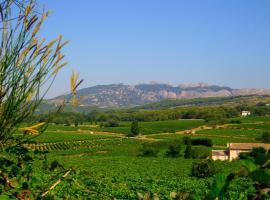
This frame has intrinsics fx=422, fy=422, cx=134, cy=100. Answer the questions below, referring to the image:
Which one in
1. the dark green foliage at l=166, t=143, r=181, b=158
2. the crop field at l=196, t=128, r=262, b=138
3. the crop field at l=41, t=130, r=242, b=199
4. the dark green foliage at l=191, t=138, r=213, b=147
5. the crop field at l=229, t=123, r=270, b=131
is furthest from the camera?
the crop field at l=229, t=123, r=270, b=131

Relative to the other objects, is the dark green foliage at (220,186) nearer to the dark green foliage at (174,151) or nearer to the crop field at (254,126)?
the dark green foliage at (174,151)

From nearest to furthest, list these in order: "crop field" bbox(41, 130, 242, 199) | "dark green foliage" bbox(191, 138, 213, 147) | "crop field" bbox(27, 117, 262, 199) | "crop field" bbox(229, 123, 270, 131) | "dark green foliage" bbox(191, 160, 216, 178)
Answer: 1. "crop field" bbox(41, 130, 242, 199)
2. "crop field" bbox(27, 117, 262, 199)
3. "dark green foliage" bbox(191, 160, 216, 178)
4. "dark green foliage" bbox(191, 138, 213, 147)
5. "crop field" bbox(229, 123, 270, 131)

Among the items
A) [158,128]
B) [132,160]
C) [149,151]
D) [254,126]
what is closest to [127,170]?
[132,160]

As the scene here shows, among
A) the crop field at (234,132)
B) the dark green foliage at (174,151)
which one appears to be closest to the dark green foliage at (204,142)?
the dark green foliage at (174,151)

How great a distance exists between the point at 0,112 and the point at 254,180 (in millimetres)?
1608

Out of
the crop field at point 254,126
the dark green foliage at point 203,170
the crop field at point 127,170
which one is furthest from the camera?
the crop field at point 254,126

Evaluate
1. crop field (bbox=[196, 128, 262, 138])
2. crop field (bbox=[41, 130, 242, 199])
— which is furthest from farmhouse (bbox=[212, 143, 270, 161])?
crop field (bbox=[196, 128, 262, 138])

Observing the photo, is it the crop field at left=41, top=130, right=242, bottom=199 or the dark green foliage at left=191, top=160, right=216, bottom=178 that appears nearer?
the crop field at left=41, top=130, right=242, bottom=199

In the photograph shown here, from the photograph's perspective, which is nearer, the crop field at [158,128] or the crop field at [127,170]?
the crop field at [127,170]

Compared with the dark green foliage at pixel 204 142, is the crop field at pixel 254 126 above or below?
above

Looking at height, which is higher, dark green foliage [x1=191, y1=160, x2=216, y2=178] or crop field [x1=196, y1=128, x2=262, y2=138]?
dark green foliage [x1=191, y1=160, x2=216, y2=178]

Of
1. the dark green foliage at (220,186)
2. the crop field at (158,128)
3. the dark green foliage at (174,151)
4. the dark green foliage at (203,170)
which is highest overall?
the dark green foliage at (220,186)

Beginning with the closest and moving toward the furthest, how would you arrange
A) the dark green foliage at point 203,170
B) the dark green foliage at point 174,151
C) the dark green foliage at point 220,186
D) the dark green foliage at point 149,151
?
the dark green foliage at point 220,186
the dark green foliage at point 203,170
the dark green foliage at point 149,151
the dark green foliage at point 174,151

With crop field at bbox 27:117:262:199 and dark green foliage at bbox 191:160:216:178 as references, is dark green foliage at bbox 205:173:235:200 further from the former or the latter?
dark green foliage at bbox 191:160:216:178
